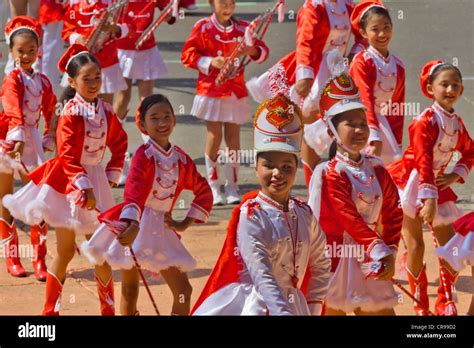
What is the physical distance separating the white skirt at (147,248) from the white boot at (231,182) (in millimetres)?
3571

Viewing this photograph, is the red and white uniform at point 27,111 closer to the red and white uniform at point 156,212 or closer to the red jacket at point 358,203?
the red and white uniform at point 156,212

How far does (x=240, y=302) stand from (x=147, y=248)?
1.64 meters

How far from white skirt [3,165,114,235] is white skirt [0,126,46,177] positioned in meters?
1.13

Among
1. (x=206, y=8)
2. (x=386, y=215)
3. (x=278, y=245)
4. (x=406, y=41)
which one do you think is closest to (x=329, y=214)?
(x=386, y=215)

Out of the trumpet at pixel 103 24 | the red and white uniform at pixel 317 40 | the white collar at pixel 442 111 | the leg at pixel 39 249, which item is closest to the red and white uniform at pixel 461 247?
the white collar at pixel 442 111

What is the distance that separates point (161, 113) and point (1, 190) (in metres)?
2.48

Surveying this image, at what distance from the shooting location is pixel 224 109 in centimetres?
1202

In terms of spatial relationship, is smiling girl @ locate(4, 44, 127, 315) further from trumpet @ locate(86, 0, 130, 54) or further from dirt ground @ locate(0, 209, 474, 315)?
trumpet @ locate(86, 0, 130, 54)

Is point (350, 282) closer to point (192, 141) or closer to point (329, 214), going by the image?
point (329, 214)

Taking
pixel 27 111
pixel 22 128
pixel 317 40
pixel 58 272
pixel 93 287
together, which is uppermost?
pixel 317 40

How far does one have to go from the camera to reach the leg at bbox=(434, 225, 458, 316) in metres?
9.05

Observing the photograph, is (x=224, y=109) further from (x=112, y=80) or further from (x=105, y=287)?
(x=105, y=287)

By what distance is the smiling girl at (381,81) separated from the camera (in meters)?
10.1

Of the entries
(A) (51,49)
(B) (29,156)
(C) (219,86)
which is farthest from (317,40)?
(A) (51,49)
